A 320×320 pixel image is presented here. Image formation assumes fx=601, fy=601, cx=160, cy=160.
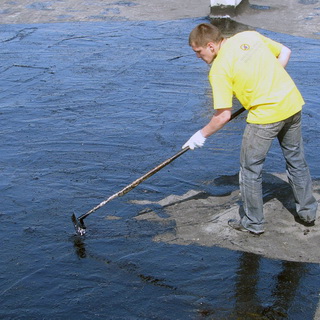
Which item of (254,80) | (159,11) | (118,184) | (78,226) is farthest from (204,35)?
(159,11)

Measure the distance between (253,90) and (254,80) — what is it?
0.25 feet

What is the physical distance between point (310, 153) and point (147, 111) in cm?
235

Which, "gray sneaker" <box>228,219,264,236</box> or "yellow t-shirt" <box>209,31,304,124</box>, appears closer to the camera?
"yellow t-shirt" <box>209,31,304,124</box>

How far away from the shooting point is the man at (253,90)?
4367mm

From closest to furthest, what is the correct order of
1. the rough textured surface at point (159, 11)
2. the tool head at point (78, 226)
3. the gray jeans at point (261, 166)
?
1. the gray jeans at point (261, 166)
2. the tool head at point (78, 226)
3. the rough textured surface at point (159, 11)

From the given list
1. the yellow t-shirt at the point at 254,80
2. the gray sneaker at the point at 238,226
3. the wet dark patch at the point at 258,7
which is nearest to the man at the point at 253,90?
the yellow t-shirt at the point at 254,80

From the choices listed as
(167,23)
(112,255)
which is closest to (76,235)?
(112,255)

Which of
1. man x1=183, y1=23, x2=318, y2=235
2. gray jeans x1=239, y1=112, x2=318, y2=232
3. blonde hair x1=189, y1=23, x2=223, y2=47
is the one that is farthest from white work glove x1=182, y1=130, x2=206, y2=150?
blonde hair x1=189, y1=23, x2=223, y2=47

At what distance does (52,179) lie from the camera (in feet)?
19.8

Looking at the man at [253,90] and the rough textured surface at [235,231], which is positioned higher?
the man at [253,90]

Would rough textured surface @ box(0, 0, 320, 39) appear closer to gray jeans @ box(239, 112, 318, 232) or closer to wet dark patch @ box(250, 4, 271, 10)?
wet dark patch @ box(250, 4, 271, 10)

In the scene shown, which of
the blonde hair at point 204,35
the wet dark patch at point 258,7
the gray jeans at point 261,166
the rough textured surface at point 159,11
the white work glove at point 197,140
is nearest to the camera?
the blonde hair at point 204,35

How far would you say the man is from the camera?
172 inches

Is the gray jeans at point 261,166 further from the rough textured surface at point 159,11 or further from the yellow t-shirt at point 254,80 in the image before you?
the rough textured surface at point 159,11
